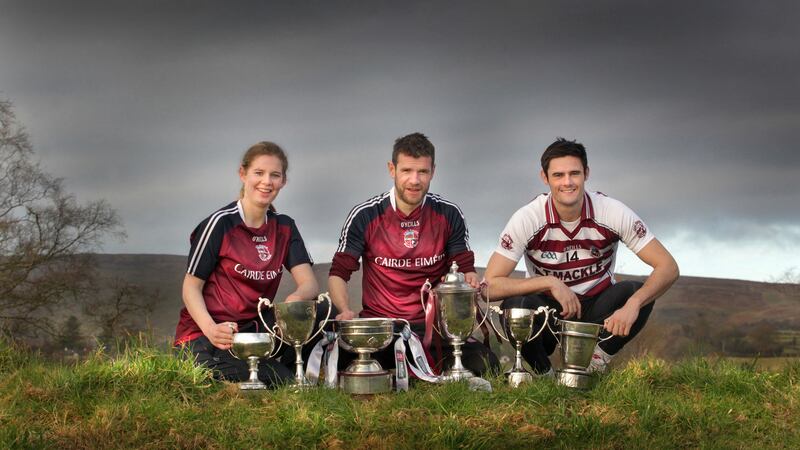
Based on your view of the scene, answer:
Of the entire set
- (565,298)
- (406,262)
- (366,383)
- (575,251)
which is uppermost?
(575,251)

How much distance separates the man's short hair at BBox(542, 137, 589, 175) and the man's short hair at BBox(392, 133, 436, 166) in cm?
100

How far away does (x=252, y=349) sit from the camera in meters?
6.12

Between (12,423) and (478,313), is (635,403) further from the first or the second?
(12,423)

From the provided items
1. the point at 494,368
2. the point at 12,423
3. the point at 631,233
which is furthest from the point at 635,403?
the point at 12,423

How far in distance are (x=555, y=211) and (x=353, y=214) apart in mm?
1797

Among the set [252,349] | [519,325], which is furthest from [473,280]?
[252,349]

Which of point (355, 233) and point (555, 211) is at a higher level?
point (555, 211)

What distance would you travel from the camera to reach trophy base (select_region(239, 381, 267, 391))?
19.8ft

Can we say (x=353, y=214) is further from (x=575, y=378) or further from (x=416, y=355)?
(x=575, y=378)

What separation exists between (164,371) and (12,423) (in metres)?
1.12

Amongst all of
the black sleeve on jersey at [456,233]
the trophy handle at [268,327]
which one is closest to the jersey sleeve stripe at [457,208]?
the black sleeve on jersey at [456,233]

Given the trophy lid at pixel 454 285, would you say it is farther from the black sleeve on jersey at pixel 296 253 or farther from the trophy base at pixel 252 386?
the trophy base at pixel 252 386

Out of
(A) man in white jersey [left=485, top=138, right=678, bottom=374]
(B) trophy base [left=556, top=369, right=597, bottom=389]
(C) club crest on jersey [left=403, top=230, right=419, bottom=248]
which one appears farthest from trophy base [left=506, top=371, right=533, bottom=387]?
(C) club crest on jersey [left=403, top=230, right=419, bottom=248]

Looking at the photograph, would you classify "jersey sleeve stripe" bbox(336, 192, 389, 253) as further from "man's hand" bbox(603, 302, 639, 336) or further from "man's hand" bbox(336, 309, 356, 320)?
"man's hand" bbox(603, 302, 639, 336)
